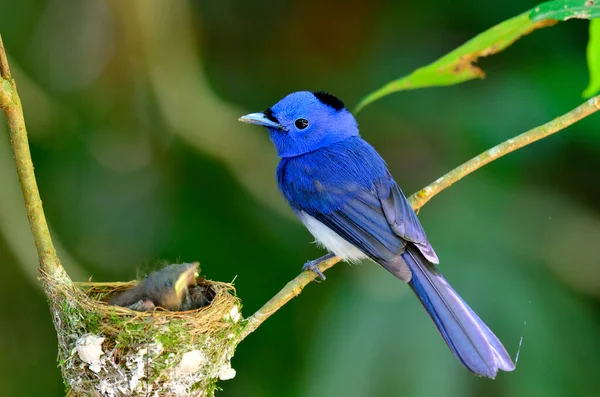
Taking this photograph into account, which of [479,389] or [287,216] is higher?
[287,216]

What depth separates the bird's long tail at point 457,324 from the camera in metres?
2.72

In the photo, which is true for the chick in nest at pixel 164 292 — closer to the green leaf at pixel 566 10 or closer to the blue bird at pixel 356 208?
the blue bird at pixel 356 208

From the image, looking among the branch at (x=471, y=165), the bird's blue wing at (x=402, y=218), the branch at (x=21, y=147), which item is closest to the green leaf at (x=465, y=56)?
the branch at (x=471, y=165)

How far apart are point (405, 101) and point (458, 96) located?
0.32 meters

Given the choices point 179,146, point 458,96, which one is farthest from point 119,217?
point 458,96

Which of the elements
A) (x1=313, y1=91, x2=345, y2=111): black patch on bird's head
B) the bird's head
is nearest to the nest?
the bird's head

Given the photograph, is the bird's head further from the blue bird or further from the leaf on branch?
the leaf on branch

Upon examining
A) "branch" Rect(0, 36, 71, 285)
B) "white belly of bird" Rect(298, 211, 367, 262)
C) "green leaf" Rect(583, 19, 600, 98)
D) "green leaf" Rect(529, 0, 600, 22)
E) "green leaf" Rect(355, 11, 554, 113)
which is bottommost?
"white belly of bird" Rect(298, 211, 367, 262)

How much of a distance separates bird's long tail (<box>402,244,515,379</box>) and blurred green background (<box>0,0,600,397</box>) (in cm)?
73

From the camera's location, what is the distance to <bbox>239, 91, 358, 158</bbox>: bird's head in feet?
11.4

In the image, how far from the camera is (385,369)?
3.65 metres

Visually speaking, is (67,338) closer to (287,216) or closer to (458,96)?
(287,216)

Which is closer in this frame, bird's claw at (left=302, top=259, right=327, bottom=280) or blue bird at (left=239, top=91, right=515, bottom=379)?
blue bird at (left=239, top=91, right=515, bottom=379)

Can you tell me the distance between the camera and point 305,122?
11.6ft
